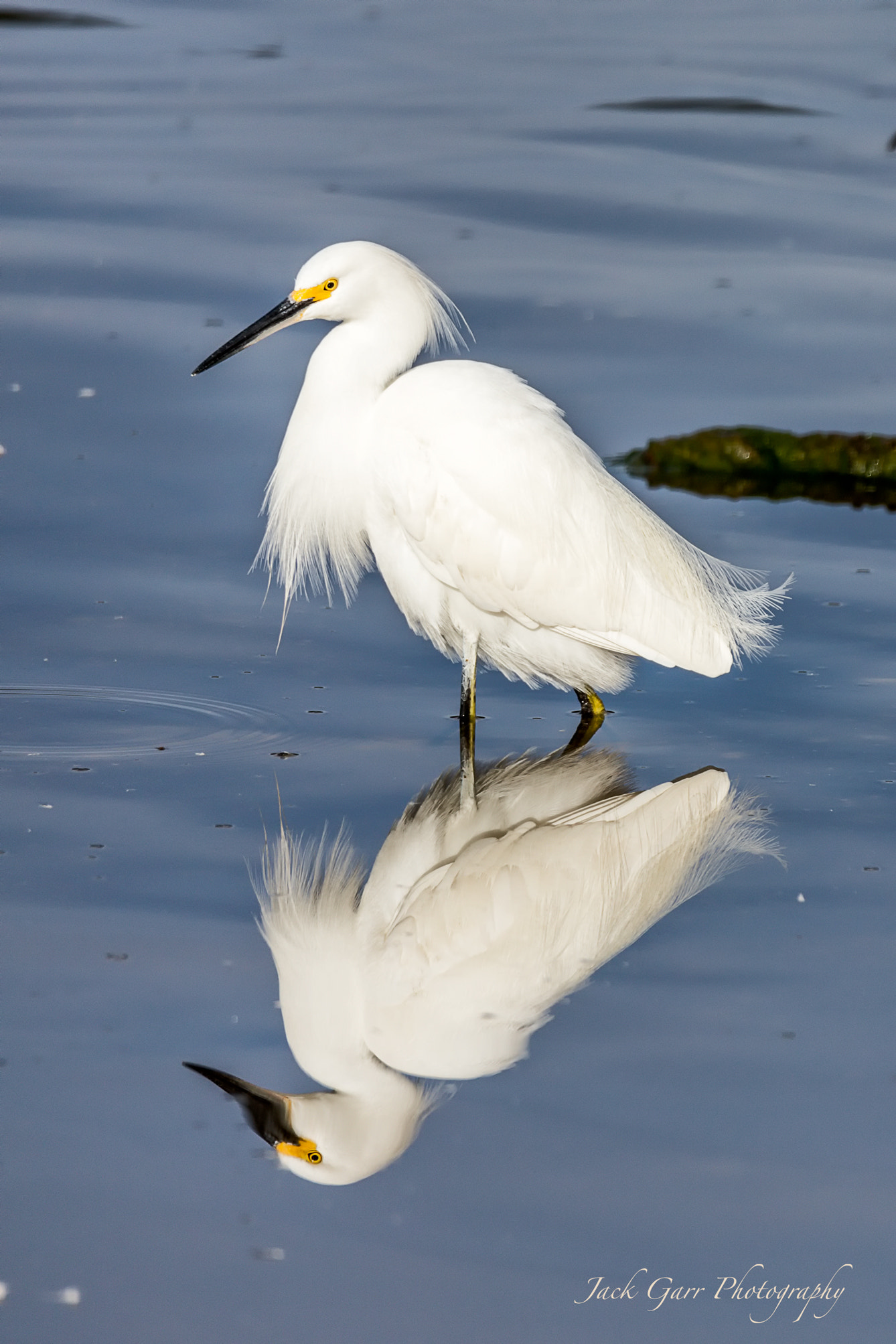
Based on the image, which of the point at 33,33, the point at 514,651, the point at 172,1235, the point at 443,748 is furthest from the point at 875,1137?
the point at 33,33

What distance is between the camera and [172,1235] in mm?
2600

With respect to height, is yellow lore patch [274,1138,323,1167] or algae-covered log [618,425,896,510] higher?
algae-covered log [618,425,896,510]

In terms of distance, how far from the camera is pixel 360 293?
470 centimetres

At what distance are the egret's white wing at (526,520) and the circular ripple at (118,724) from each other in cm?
69

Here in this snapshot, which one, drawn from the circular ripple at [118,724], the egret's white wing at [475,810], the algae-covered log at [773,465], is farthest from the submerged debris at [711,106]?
the egret's white wing at [475,810]

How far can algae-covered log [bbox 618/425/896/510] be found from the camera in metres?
6.63

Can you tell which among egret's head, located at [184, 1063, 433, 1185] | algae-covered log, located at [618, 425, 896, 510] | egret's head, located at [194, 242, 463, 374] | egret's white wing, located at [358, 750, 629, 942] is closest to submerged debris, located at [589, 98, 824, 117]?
algae-covered log, located at [618, 425, 896, 510]

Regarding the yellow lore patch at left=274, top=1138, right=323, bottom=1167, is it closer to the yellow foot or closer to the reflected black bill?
the reflected black bill

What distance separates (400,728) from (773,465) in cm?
268

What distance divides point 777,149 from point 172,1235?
9.34 m

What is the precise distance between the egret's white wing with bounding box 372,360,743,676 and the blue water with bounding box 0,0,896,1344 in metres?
0.28

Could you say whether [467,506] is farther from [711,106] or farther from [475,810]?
[711,106]

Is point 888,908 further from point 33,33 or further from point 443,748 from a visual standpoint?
point 33,33

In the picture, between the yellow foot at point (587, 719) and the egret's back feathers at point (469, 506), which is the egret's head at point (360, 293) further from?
the yellow foot at point (587, 719)
